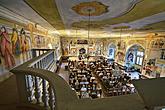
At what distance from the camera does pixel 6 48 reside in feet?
11.2

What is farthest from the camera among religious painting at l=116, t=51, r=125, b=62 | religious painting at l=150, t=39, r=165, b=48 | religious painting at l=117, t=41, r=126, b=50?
religious painting at l=116, t=51, r=125, b=62

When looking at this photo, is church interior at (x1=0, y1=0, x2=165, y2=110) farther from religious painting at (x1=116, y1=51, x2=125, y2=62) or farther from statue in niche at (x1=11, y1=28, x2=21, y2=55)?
religious painting at (x1=116, y1=51, x2=125, y2=62)

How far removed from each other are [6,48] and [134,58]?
16075 mm

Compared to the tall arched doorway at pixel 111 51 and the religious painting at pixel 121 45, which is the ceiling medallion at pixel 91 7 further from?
the tall arched doorway at pixel 111 51

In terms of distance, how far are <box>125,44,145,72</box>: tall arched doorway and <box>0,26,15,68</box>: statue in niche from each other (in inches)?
588

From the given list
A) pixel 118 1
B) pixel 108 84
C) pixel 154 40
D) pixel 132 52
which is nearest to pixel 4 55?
pixel 118 1

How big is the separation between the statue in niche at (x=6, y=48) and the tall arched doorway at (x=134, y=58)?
14.9 metres

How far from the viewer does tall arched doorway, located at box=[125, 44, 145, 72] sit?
15727 millimetres

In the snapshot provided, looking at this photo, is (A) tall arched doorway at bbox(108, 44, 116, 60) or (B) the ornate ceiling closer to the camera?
(B) the ornate ceiling

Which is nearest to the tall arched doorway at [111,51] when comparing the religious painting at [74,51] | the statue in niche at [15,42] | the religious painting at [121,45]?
the religious painting at [121,45]

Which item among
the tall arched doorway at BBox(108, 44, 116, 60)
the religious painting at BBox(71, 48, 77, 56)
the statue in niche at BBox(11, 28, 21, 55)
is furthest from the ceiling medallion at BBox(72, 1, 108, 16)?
the religious painting at BBox(71, 48, 77, 56)

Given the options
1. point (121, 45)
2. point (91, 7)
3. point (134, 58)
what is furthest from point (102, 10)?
point (121, 45)

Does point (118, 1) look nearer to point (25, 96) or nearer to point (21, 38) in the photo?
point (25, 96)

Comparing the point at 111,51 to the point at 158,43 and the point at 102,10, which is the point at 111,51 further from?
the point at 102,10
